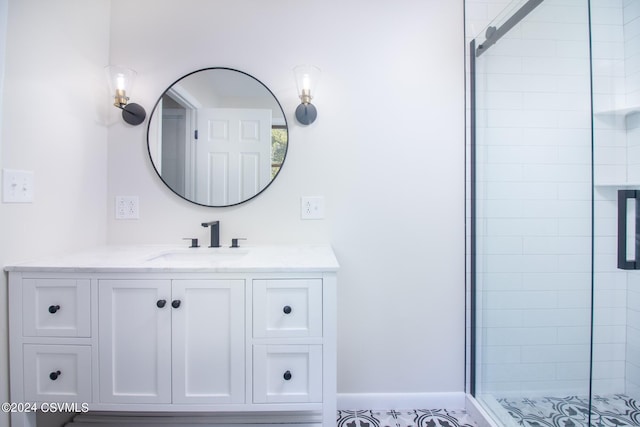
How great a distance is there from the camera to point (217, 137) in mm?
1579

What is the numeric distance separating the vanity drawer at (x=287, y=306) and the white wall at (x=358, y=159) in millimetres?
467

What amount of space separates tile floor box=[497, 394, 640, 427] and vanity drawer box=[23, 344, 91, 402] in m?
1.82

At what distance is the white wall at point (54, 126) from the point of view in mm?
1140

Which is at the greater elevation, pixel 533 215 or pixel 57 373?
pixel 533 215

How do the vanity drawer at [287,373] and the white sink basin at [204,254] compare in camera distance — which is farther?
the white sink basin at [204,254]

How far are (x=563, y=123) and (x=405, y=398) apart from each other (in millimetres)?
1479

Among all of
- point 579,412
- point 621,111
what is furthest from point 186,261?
point 621,111

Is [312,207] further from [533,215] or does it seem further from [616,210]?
[616,210]

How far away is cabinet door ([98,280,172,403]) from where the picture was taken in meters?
1.13

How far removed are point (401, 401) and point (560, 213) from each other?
119cm

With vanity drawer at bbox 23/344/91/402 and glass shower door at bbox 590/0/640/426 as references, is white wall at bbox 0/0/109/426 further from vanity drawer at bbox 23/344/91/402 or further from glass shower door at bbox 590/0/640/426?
glass shower door at bbox 590/0/640/426

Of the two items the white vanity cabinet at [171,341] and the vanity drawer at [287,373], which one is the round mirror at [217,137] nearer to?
the white vanity cabinet at [171,341]

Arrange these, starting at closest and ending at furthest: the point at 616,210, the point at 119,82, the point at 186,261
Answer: the point at 616,210 → the point at 186,261 → the point at 119,82

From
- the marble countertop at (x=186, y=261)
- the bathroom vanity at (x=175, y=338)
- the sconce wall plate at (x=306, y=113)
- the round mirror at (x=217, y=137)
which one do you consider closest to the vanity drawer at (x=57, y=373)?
the bathroom vanity at (x=175, y=338)
